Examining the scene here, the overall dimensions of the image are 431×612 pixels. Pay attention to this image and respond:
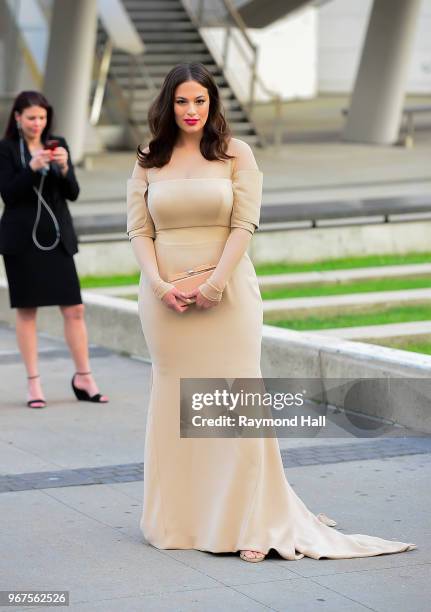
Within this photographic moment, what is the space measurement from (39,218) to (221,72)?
1901cm

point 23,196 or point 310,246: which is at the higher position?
point 23,196

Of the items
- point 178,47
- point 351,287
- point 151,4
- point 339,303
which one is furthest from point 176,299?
point 151,4

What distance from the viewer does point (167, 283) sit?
5.79 m

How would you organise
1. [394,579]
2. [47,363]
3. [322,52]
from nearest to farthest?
[394,579] → [47,363] → [322,52]

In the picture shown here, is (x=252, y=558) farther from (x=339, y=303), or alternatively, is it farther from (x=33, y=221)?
(x=339, y=303)

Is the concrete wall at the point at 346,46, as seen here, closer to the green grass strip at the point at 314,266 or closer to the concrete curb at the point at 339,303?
the green grass strip at the point at 314,266

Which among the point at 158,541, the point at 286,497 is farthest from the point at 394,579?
the point at 158,541

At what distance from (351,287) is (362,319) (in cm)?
178

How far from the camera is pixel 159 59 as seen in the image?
2753cm

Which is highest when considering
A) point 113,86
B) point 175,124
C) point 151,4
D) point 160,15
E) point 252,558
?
point 151,4

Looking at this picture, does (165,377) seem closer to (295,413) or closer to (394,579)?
(394,579)

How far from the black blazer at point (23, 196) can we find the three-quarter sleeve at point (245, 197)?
301cm

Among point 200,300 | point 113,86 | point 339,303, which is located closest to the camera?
point 200,300

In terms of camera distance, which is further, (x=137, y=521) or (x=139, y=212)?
(x=137, y=521)
